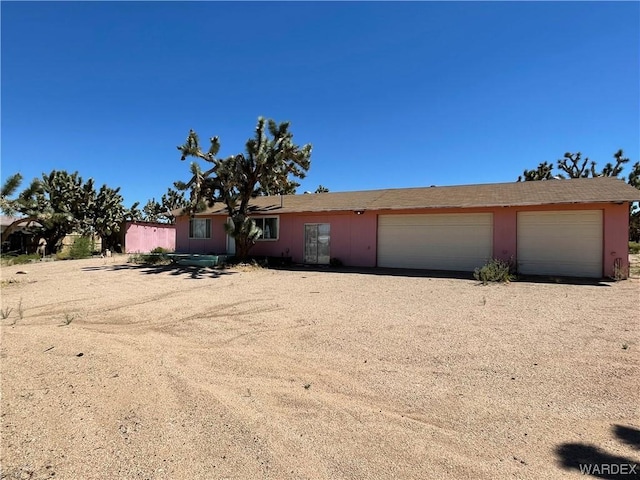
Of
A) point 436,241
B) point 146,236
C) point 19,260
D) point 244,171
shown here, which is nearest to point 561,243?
point 436,241

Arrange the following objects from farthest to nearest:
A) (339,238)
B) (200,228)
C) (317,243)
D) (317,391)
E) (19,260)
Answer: (200,228) → (19,260) → (317,243) → (339,238) → (317,391)

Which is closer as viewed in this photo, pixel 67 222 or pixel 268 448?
pixel 268 448

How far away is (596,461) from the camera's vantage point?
2.69 m

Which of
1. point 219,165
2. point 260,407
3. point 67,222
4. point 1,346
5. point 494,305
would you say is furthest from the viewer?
point 67,222

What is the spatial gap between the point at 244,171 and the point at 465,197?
9674 mm

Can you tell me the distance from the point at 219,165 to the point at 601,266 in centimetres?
1529

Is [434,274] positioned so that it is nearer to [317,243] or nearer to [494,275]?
[494,275]

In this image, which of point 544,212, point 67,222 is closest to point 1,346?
point 544,212

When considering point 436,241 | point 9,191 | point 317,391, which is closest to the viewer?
point 317,391

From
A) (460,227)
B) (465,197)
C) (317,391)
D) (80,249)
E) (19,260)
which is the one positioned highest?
(465,197)

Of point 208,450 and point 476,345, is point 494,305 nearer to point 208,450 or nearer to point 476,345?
point 476,345

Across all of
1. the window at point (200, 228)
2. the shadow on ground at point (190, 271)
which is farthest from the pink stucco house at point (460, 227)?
the shadow on ground at point (190, 271)

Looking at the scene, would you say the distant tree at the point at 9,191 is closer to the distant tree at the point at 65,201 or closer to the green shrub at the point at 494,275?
the distant tree at the point at 65,201

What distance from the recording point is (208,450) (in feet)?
9.39
